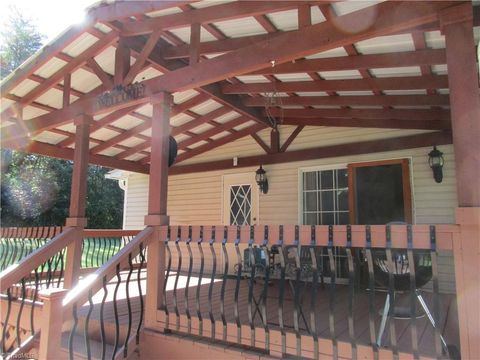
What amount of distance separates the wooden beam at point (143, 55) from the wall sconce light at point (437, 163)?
387 cm

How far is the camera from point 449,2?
2080 mm

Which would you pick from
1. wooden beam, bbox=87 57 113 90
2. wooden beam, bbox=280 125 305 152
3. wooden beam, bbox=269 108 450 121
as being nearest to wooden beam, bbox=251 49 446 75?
wooden beam, bbox=269 108 450 121

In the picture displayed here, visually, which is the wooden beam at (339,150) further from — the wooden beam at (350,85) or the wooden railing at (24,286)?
the wooden railing at (24,286)

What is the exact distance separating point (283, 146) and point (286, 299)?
2.89 metres

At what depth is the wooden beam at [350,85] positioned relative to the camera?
352cm

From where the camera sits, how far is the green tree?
19.2 m

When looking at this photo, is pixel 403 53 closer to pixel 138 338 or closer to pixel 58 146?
pixel 138 338

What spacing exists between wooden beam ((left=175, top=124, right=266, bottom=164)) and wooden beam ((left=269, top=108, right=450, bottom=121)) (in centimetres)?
91

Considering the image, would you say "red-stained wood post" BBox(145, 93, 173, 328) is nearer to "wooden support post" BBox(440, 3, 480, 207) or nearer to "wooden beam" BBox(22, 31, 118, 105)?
"wooden beam" BBox(22, 31, 118, 105)

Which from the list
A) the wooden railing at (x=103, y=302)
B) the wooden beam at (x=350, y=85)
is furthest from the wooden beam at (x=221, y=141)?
the wooden railing at (x=103, y=302)

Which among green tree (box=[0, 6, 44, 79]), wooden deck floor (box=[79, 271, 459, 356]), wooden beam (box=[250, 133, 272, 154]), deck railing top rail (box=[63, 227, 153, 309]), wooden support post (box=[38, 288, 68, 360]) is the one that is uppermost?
green tree (box=[0, 6, 44, 79])

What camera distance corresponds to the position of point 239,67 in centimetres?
295

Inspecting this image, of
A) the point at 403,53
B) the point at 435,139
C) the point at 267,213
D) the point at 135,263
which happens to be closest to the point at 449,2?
the point at 403,53

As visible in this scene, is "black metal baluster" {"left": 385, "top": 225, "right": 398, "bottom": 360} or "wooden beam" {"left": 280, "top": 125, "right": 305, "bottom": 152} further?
"wooden beam" {"left": 280, "top": 125, "right": 305, "bottom": 152}
